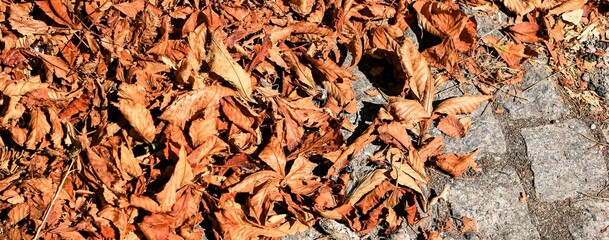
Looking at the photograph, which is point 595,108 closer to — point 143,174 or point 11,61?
point 143,174

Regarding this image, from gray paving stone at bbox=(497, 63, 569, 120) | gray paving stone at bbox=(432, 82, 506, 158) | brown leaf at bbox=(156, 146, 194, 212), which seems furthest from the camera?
gray paving stone at bbox=(497, 63, 569, 120)

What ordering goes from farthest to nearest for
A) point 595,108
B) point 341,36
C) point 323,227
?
point 595,108 → point 341,36 → point 323,227

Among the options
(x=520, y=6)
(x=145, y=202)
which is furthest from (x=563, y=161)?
(x=145, y=202)

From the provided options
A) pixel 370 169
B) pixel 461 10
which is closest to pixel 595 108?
pixel 461 10

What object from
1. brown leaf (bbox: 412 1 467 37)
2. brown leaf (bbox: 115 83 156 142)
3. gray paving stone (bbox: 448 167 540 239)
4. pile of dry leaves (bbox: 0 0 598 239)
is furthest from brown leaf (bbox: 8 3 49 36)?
gray paving stone (bbox: 448 167 540 239)

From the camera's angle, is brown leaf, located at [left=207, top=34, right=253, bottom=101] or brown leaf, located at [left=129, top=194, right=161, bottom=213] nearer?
brown leaf, located at [left=129, top=194, right=161, bottom=213]

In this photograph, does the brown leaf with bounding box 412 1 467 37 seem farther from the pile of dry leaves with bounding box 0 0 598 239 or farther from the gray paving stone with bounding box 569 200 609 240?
the gray paving stone with bounding box 569 200 609 240
